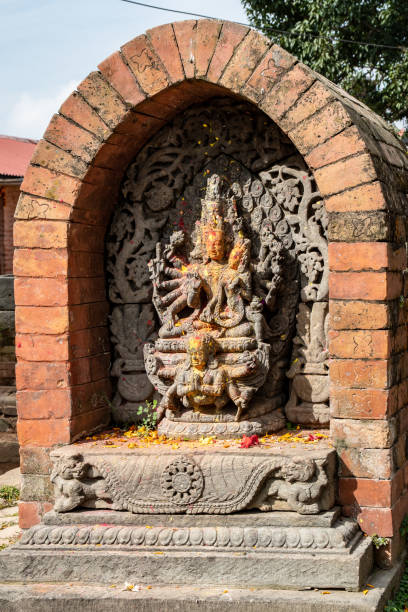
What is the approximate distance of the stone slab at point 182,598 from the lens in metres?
4.63

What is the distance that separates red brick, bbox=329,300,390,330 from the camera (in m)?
5.18

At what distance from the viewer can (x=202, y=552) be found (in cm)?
496

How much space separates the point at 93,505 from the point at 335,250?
101 inches

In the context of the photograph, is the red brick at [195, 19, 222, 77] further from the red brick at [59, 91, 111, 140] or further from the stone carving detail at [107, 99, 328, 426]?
the red brick at [59, 91, 111, 140]

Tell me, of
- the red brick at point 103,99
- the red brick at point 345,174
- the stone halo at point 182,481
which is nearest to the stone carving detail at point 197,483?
the stone halo at point 182,481

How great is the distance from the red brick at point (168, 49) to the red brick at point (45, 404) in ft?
8.60

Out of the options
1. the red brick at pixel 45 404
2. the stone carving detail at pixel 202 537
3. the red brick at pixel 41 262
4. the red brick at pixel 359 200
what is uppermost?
the red brick at pixel 359 200

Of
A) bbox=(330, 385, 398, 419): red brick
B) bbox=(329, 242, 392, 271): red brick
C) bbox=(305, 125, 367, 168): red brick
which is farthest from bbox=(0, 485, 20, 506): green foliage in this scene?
bbox=(305, 125, 367, 168): red brick

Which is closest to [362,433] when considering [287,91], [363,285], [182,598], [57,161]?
[363,285]

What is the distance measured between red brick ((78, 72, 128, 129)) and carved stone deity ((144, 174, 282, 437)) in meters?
0.94

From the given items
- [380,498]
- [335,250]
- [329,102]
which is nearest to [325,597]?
[380,498]

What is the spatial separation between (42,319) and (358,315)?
250 cm

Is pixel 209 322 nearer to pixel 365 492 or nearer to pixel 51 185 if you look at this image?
pixel 51 185

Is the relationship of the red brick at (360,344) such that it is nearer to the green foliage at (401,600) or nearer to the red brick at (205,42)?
the green foliage at (401,600)
